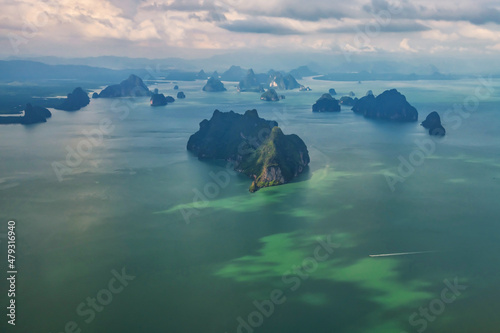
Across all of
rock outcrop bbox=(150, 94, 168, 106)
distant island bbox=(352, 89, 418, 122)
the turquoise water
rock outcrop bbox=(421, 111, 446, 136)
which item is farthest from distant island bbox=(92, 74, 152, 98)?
rock outcrop bbox=(421, 111, 446, 136)

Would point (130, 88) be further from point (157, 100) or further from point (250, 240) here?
point (250, 240)

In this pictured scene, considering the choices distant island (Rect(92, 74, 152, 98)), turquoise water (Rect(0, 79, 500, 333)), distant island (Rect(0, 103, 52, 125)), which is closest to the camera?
turquoise water (Rect(0, 79, 500, 333))

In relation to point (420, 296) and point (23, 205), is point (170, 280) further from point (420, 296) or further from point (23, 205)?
point (23, 205)

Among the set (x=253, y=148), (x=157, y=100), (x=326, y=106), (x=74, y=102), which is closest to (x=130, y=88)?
(x=157, y=100)

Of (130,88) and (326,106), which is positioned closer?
(326,106)

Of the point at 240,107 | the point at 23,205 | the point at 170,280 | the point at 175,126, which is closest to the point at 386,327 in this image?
the point at 170,280

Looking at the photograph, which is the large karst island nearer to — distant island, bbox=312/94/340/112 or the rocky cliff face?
the rocky cliff face
